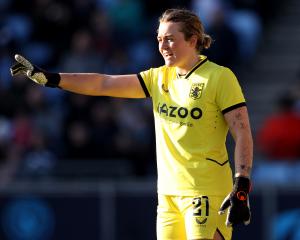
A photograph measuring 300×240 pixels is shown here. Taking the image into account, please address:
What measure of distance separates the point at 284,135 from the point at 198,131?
5.86 metres

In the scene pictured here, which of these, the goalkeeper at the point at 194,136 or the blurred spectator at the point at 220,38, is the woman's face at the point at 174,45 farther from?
the blurred spectator at the point at 220,38

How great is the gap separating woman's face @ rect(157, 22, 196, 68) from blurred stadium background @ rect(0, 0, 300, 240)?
5292 mm

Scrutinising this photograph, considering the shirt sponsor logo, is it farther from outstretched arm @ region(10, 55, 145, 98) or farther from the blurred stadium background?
the blurred stadium background

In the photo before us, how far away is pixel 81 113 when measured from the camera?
45.0 ft

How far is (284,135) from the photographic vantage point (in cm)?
1271

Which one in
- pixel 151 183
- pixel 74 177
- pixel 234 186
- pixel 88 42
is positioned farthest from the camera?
pixel 88 42

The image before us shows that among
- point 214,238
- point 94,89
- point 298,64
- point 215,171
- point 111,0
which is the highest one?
point 111,0

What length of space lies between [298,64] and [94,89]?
832 cm

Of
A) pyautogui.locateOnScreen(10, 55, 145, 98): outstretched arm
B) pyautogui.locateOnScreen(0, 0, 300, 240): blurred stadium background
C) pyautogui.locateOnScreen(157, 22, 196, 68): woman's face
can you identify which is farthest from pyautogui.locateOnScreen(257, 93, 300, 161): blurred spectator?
pyautogui.locateOnScreen(157, 22, 196, 68): woman's face

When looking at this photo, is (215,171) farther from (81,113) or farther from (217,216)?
(81,113)

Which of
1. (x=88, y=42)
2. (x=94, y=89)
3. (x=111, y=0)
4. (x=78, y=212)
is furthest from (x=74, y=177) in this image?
(x=94, y=89)

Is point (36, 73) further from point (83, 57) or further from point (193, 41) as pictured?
point (83, 57)

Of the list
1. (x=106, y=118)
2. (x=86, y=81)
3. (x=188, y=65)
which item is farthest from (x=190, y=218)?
(x=106, y=118)

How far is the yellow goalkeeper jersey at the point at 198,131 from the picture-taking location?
6.97 metres
